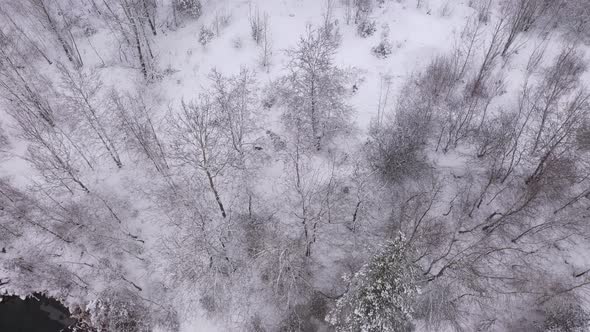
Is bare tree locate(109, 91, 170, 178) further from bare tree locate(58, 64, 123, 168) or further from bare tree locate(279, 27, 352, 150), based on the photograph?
bare tree locate(279, 27, 352, 150)

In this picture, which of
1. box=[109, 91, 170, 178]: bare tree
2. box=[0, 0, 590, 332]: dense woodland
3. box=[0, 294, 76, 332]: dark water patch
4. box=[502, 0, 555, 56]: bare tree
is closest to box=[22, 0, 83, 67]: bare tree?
A: box=[0, 0, 590, 332]: dense woodland

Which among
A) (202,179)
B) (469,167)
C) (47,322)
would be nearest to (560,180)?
(469,167)

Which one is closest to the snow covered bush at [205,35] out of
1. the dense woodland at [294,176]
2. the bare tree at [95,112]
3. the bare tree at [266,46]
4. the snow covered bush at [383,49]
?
the dense woodland at [294,176]

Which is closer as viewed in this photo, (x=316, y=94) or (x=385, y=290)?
(x=385, y=290)

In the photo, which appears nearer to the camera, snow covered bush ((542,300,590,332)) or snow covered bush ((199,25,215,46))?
snow covered bush ((542,300,590,332))

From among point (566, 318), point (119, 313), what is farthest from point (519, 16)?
point (119, 313)

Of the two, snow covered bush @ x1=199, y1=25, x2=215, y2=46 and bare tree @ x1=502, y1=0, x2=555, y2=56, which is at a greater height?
bare tree @ x1=502, y1=0, x2=555, y2=56

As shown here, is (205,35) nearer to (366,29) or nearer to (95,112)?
(95,112)
